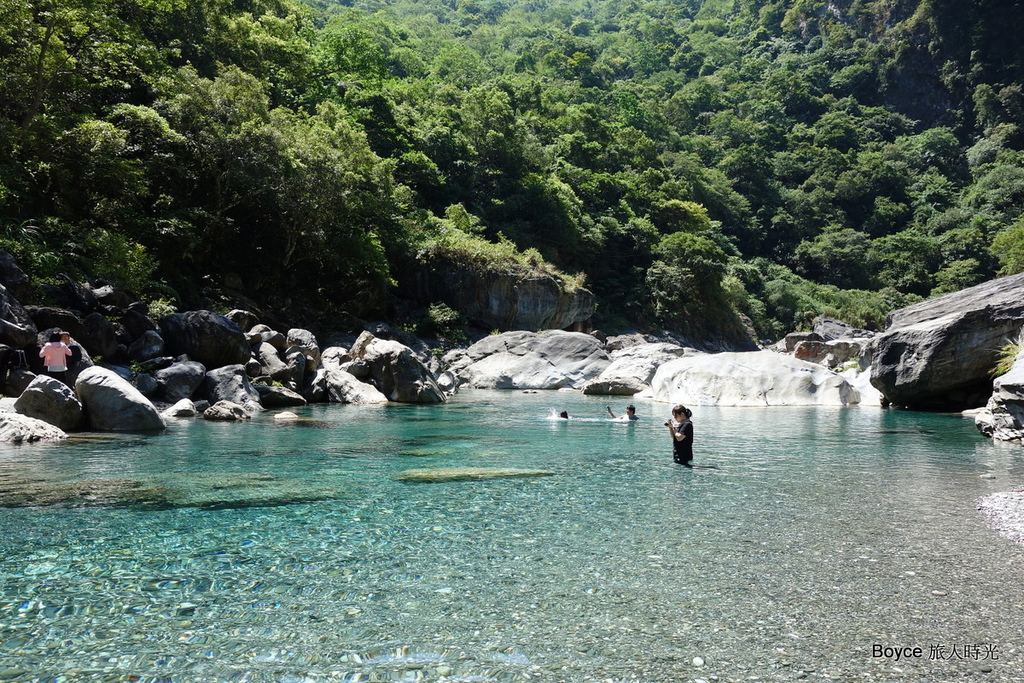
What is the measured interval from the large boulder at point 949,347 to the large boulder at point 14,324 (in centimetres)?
2226

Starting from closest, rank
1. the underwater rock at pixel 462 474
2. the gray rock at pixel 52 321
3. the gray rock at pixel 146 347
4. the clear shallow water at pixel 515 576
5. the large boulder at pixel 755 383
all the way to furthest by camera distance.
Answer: the clear shallow water at pixel 515 576, the underwater rock at pixel 462 474, the gray rock at pixel 52 321, the gray rock at pixel 146 347, the large boulder at pixel 755 383

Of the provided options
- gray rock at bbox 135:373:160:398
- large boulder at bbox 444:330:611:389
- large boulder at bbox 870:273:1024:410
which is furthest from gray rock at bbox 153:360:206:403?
large boulder at bbox 870:273:1024:410

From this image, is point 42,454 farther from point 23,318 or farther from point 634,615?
point 634,615

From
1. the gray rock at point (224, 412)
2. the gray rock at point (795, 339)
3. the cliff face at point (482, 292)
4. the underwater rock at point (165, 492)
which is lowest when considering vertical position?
the underwater rock at point (165, 492)

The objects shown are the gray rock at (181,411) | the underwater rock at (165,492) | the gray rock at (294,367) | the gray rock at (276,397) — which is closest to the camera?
the underwater rock at (165,492)

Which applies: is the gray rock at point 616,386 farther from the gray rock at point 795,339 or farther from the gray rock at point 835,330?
the gray rock at point 835,330

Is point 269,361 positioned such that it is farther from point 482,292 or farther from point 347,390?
point 482,292

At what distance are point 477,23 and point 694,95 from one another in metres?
46.2

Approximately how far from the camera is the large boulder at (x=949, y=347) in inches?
751

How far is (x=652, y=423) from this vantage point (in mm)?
18188

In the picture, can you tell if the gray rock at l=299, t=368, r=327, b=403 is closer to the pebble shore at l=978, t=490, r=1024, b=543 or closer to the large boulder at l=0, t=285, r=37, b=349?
→ the large boulder at l=0, t=285, r=37, b=349

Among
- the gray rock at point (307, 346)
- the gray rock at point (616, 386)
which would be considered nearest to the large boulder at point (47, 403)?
the gray rock at point (307, 346)

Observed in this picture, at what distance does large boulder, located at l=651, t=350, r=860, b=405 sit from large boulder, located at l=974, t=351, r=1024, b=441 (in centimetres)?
878

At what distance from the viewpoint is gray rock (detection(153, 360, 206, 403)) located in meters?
17.8
